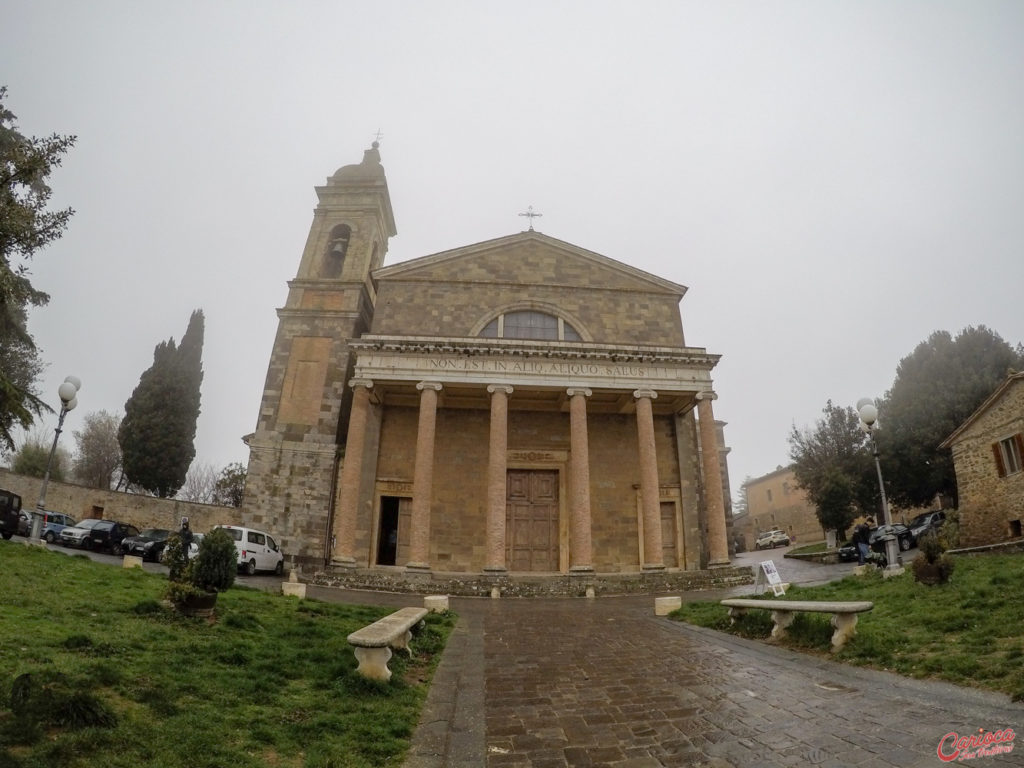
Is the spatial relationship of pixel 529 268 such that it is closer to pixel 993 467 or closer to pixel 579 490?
pixel 579 490

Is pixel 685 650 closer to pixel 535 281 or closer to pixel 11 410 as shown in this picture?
pixel 11 410

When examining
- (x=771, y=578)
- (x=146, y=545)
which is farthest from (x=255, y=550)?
(x=771, y=578)

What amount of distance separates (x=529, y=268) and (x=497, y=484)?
9500mm

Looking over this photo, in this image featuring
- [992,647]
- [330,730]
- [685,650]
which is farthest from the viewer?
[685,650]

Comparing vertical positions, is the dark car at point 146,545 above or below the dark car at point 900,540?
below

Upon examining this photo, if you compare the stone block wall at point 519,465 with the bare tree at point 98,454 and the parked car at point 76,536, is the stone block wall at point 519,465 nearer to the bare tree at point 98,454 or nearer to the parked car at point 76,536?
the parked car at point 76,536

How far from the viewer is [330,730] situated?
4.11 metres

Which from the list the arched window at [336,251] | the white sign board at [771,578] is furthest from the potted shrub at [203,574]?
the arched window at [336,251]

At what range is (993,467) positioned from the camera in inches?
700

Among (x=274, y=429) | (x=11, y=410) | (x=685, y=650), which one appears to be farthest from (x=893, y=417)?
(x=11, y=410)

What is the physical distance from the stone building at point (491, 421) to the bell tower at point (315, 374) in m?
0.07

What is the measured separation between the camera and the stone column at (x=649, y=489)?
55.8ft

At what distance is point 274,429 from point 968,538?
24.1 m

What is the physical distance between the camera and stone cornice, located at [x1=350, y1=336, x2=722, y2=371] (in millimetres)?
18688
